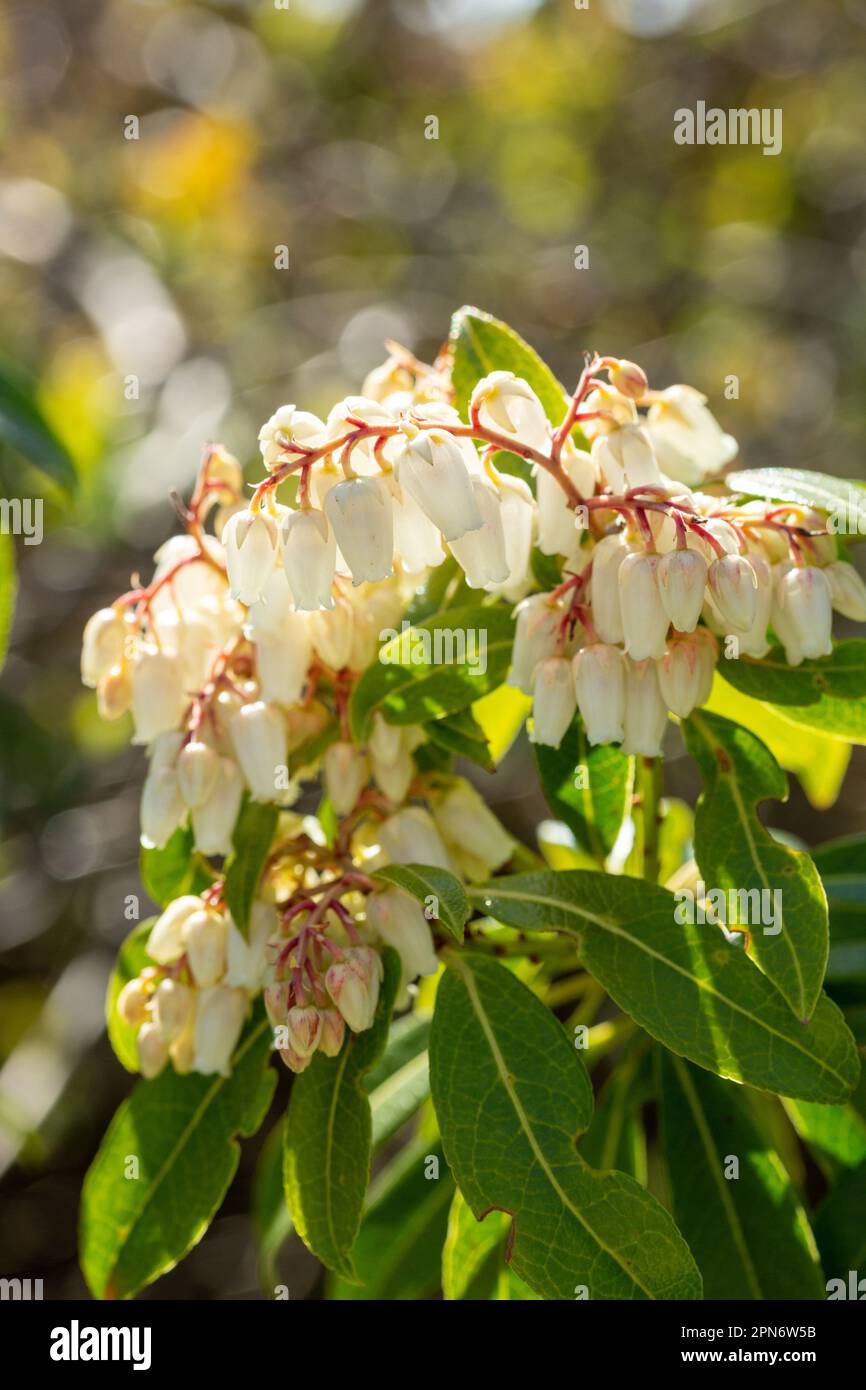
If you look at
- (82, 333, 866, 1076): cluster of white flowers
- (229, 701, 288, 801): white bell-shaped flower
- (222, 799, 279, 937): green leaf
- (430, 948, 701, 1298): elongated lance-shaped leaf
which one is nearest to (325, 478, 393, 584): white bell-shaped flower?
(82, 333, 866, 1076): cluster of white flowers

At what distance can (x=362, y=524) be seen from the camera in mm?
1270

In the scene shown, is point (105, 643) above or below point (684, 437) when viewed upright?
below

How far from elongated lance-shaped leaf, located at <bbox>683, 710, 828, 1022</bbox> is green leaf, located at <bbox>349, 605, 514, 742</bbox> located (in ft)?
0.84

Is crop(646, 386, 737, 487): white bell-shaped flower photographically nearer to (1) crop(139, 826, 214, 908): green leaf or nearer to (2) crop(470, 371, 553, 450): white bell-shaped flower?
(2) crop(470, 371, 553, 450): white bell-shaped flower

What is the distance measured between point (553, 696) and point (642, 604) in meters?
0.15

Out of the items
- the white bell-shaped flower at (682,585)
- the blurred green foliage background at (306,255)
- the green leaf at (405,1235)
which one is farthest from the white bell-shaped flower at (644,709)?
the blurred green foliage background at (306,255)

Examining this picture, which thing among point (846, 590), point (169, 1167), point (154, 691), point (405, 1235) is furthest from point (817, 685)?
point (405, 1235)

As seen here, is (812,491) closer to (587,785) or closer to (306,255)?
(587,785)

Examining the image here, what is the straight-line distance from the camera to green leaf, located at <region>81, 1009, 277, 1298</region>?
1.59 m

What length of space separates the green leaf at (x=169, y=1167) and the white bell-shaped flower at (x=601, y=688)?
1.88 ft

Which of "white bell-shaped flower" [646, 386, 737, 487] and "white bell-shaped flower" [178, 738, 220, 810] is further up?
"white bell-shaped flower" [646, 386, 737, 487]

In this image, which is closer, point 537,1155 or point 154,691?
point 537,1155

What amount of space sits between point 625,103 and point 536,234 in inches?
37.7

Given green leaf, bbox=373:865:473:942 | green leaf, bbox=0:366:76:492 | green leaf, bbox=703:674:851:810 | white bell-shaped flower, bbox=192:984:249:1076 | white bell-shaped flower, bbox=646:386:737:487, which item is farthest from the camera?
green leaf, bbox=0:366:76:492
